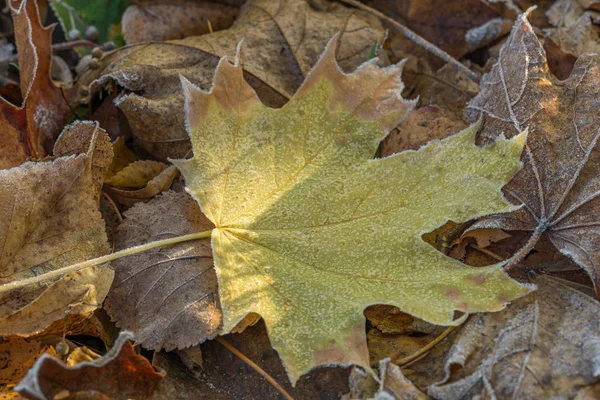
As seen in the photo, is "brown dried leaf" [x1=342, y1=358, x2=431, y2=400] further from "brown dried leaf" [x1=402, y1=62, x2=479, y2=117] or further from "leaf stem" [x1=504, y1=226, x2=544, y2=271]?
"brown dried leaf" [x1=402, y1=62, x2=479, y2=117]

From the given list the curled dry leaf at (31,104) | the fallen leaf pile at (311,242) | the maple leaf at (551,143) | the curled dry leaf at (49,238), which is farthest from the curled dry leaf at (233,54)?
the maple leaf at (551,143)

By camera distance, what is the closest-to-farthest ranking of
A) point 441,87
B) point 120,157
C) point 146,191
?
point 146,191 < point 120,157 < point 441,87

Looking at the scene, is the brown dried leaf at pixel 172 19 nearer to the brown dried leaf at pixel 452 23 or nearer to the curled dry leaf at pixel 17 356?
the brown dried leaf at pixel 452 23

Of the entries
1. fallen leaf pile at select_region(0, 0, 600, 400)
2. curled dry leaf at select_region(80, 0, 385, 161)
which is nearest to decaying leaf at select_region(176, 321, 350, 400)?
fallen leaf pile at select_region(0, 0, 600, 400)

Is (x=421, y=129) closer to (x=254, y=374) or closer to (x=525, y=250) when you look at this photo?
(x=525, y=250)

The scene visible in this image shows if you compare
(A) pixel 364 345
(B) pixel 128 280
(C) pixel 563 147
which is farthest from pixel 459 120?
(B) pixel 128 280

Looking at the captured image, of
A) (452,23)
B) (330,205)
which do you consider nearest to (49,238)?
(330,205)

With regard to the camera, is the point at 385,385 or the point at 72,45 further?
the point at 72,45

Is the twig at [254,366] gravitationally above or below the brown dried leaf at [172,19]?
below
